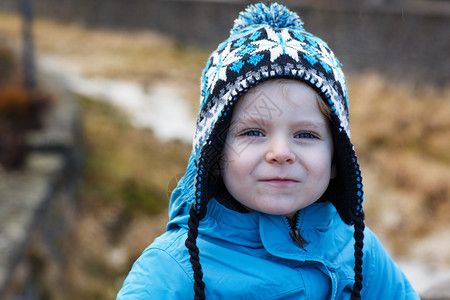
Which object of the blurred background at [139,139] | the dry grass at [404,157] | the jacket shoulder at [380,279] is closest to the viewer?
the jacket shoulder at [380,279]

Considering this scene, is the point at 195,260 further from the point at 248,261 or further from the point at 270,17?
the point at 270,17

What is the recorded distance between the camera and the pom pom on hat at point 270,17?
193 centimetres

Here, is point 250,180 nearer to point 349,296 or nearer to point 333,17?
point 349,296

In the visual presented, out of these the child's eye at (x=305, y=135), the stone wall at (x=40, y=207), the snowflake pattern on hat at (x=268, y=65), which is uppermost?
the snowflake pattern on hat at (x=268, y=65)

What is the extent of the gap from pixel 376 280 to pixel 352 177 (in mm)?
398

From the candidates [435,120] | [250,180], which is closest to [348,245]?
[250,180]

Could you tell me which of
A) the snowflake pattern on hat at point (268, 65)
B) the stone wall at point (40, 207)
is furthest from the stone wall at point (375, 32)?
the snowflake pattern on hat at point (268, 65)

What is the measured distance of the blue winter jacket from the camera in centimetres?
172

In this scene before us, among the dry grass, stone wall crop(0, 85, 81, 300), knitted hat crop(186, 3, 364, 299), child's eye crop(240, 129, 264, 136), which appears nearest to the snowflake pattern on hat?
knitted hat crop(186, 3, 364, 299)

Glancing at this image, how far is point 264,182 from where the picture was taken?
1.73 metres

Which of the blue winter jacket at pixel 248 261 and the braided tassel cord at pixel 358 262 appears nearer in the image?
the blue winter jacket at pixel 248 261

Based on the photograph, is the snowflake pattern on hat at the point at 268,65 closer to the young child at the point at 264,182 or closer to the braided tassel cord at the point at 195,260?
the young child at the point at 264,182

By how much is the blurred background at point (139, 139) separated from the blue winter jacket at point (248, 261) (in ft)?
1.14

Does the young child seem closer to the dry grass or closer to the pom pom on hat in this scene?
the pom pom on hat
